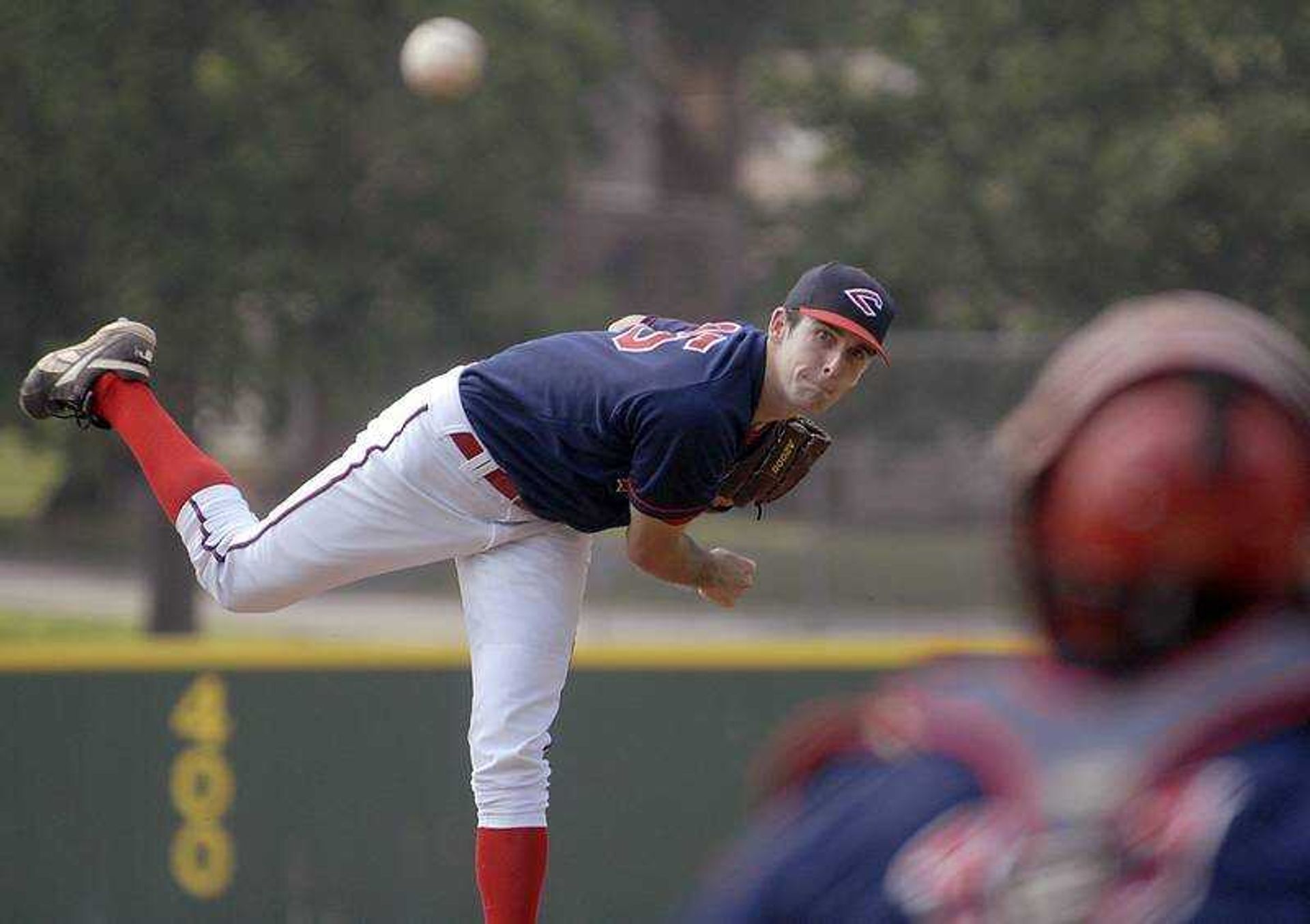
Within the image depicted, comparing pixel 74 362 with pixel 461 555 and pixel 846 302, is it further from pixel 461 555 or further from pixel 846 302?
pixel 846 302

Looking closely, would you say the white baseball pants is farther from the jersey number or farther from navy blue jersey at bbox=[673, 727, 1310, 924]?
navy blue jersey at bbox=[673, 727, 1310, 924]

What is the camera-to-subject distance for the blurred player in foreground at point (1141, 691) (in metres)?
1.34

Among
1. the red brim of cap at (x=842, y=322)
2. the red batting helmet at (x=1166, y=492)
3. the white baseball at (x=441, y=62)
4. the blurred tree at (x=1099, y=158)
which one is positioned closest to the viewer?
the red batting helmet at (x=1166, y=492)

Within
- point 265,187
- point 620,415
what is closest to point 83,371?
point 620,415

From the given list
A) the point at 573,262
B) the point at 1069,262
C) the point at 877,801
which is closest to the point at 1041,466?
the point at 877,801

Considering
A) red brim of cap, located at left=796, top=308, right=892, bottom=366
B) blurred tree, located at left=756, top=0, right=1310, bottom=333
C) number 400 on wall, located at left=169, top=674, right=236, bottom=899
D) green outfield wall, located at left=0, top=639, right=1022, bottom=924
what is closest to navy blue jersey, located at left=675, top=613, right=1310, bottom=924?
red brim of cap, located at left=796, top=308, right=892, bottom=366

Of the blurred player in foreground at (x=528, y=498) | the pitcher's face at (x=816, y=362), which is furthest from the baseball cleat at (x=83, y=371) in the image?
the pitcher's face at (x=816, y=362)

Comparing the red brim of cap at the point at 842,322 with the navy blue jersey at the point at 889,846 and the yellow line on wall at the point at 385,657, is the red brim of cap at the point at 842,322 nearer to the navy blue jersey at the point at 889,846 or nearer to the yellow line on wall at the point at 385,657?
the navy blue jersey at the point at 889,846

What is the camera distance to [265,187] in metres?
14.2

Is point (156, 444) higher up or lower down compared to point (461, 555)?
higher up

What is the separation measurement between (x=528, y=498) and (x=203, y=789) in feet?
12.2

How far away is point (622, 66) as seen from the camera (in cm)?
1827

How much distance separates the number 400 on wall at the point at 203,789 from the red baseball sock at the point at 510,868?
340 cm

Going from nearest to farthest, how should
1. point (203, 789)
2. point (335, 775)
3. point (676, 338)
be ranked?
point (676, 338) < point (203, 789) < point (335, 775)
